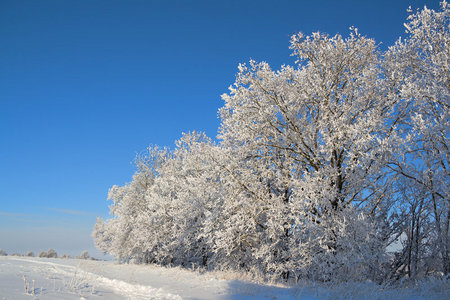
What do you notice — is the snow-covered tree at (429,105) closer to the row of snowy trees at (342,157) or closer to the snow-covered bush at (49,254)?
the row of snowy trees at (342,157)

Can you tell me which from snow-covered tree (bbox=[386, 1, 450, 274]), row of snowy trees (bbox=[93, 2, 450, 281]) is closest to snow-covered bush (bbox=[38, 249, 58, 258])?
row of snowy trees (bbox=[93, 2, 450, 281])

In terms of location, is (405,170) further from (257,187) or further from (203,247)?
(203,247)

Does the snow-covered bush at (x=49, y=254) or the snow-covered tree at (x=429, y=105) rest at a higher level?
the snow-covered tree at (x=429, y=105)

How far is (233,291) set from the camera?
7898mm

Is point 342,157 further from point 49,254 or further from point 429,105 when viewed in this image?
point 49,254

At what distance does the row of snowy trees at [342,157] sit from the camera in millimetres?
10391

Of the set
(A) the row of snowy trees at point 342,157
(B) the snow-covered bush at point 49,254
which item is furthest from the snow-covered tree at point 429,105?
(B) the snow-covered bush at point 49,254

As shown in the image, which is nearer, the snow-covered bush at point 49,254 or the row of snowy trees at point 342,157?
the row of snowy trees at point 342,157

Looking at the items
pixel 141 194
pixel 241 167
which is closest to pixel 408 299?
pixel 241 167

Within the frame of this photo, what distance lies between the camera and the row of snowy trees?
10.4 m

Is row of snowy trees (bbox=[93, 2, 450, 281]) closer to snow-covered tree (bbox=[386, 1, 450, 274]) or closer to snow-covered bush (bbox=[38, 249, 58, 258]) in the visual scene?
snow-covered tree (bbox=[386, 1, 450, 274])

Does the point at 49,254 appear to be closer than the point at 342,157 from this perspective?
No

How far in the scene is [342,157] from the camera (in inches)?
452

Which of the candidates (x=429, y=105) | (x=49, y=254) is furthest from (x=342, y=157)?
(x=49, y=254)
